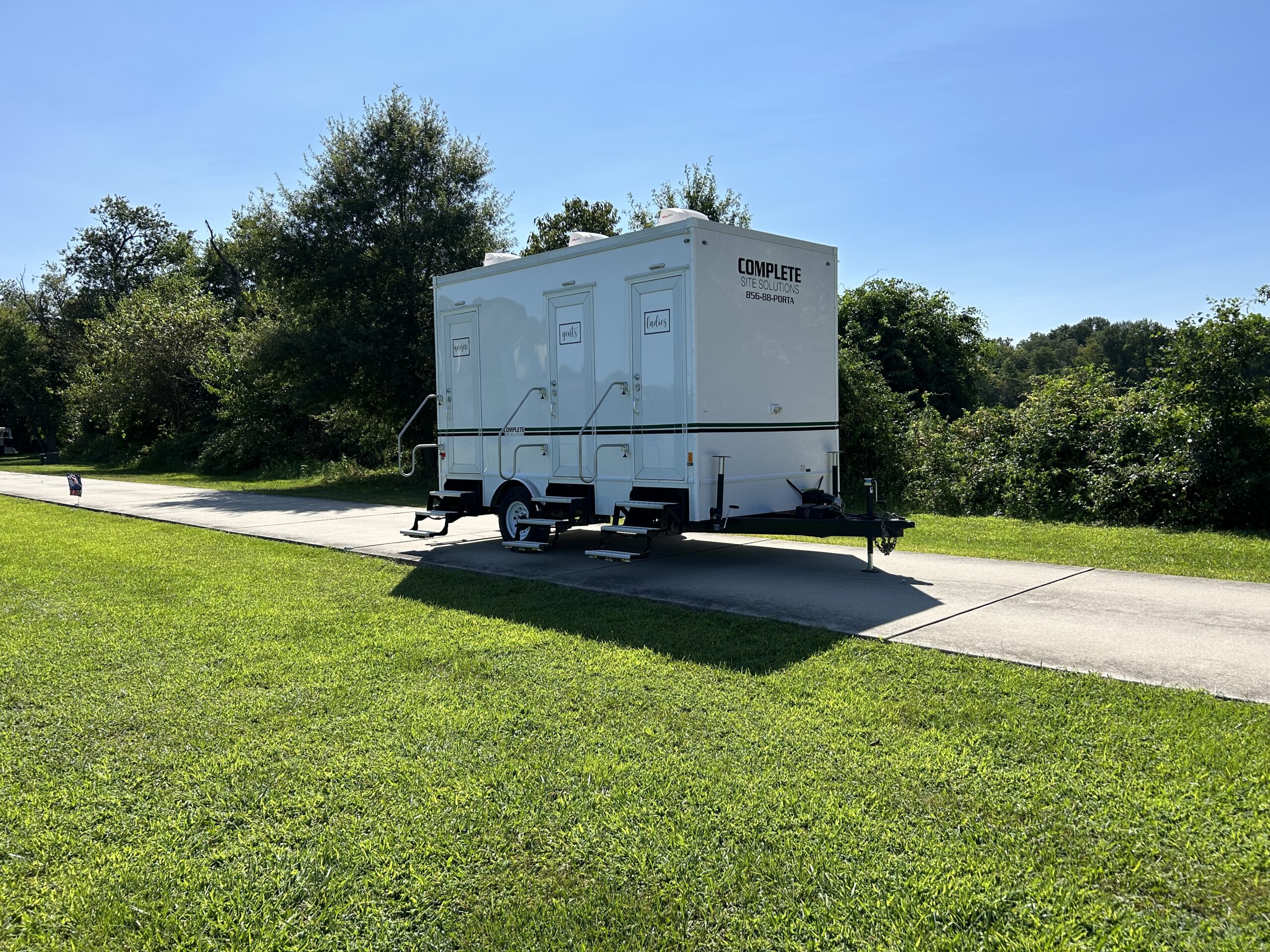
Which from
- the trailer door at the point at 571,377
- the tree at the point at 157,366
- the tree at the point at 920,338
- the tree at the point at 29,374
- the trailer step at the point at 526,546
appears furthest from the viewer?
the tree at the point at 29,374

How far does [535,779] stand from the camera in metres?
4.10

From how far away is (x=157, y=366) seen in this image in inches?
1421

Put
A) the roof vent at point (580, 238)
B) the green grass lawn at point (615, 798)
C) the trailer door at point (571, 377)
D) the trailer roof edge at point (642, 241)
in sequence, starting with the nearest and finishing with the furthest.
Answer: the green grass lawn at point (615, 798) < the trailer roof edge at point (642, 241) < the trailer door at point (571, 377) < the roof vent at point (580, 238)

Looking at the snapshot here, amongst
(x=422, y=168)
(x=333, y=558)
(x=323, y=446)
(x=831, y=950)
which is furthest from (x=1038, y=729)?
(x=323, y=446)

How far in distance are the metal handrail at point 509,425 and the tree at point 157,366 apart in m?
28.2

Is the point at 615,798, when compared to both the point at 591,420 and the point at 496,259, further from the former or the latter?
the point at 496,259

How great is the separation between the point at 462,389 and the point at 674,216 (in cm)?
389

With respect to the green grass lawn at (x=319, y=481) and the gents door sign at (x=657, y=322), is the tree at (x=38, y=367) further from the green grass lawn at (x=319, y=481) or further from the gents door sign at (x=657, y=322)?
the gents door sign at (x=657, y=322)

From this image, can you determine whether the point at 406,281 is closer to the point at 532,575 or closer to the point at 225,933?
the point at 532,575

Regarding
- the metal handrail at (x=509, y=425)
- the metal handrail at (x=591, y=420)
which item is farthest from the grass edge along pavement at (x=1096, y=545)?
the metal handrail at (x=509, y=425)

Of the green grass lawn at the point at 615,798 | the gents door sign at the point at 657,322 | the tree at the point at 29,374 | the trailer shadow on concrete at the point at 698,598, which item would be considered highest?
the tree at the point at 29,374

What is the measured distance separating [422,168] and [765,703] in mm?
21191

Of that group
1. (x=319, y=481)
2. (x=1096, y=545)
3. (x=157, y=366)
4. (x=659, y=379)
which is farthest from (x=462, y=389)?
(x=157, y=366)

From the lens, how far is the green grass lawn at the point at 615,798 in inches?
119
